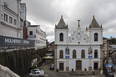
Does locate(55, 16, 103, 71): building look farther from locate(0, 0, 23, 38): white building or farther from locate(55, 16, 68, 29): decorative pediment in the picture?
locate(0, 0, 23, 38): white building

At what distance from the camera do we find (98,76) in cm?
2047

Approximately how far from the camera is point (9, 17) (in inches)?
741

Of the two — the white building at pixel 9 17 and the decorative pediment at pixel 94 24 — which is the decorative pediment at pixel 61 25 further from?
the white building at pixel 9 17

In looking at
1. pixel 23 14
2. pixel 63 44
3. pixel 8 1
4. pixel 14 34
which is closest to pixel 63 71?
pixel 63 44

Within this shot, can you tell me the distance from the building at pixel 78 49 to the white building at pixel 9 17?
31.8ft

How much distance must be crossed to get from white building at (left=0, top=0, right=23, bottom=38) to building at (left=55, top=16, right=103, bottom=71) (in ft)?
31.8

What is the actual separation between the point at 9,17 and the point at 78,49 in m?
17.2

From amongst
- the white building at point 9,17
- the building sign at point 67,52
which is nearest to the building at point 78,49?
the building sign at point 67,52

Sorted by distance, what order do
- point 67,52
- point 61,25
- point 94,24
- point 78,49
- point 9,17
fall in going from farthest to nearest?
point 94,24
point 61,25
point 78,49
point 67,52
point 9,17

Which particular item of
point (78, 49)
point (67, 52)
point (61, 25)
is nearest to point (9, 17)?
point (61, 25)

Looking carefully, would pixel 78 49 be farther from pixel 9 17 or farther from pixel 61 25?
pixel 9 17

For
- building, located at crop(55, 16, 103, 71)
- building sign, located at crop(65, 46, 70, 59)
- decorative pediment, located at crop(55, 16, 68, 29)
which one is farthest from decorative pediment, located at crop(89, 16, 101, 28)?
building sign, located at crop(65, 46, 70, 59)

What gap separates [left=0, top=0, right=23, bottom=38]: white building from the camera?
1609cm

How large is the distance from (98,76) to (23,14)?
32.0m
